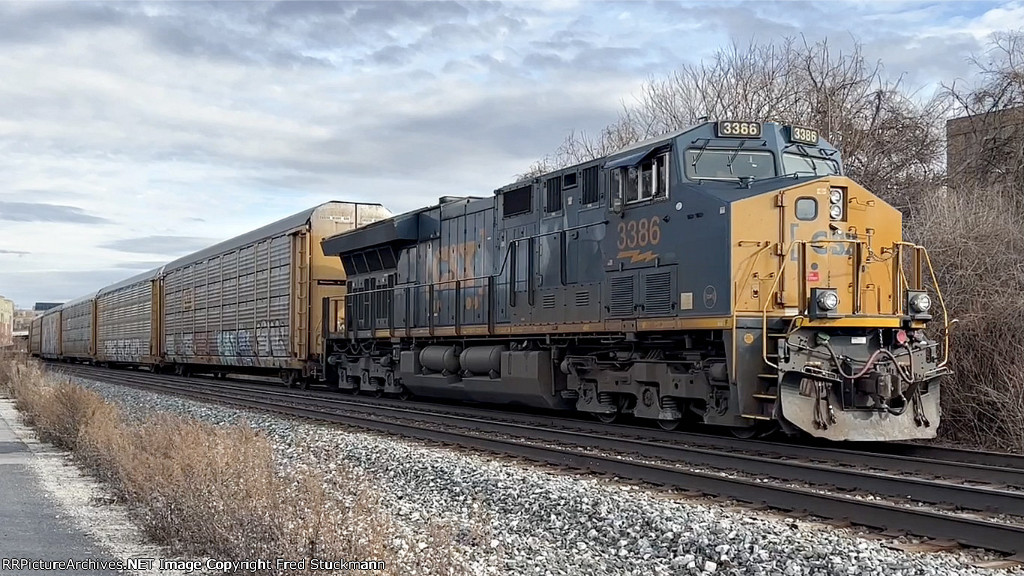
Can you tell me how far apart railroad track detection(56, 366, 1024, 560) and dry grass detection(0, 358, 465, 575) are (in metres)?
2.86

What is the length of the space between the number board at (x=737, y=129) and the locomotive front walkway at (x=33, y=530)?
8.14 m

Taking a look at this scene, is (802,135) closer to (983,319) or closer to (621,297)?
(621,297)

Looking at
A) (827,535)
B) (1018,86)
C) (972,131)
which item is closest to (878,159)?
(972,131)

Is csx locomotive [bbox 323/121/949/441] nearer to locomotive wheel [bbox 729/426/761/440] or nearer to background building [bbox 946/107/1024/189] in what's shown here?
locomotive wheel [bbox 729/426/761/440]

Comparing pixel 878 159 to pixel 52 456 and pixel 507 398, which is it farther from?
pixel 52 456

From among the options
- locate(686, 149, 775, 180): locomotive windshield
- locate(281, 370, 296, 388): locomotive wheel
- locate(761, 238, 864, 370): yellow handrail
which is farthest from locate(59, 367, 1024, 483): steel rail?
locate(281, 370, 296, 388): locomotive wheel

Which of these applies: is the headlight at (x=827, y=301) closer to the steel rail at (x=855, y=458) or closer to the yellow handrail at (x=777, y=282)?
the yellow handrail at (x=777, y=282)

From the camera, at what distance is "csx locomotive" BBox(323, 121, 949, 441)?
9.94 metres

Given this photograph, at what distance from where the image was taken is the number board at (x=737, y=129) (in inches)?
446

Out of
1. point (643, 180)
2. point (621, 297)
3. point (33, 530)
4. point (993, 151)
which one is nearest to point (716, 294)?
point (621, 297)

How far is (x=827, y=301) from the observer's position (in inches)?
392

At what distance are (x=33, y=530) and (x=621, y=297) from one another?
7338 millimetres

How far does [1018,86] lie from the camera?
1758 centimetres

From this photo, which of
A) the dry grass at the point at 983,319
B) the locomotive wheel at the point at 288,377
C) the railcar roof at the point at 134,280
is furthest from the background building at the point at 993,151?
the railcar roof at the point at 134,280
